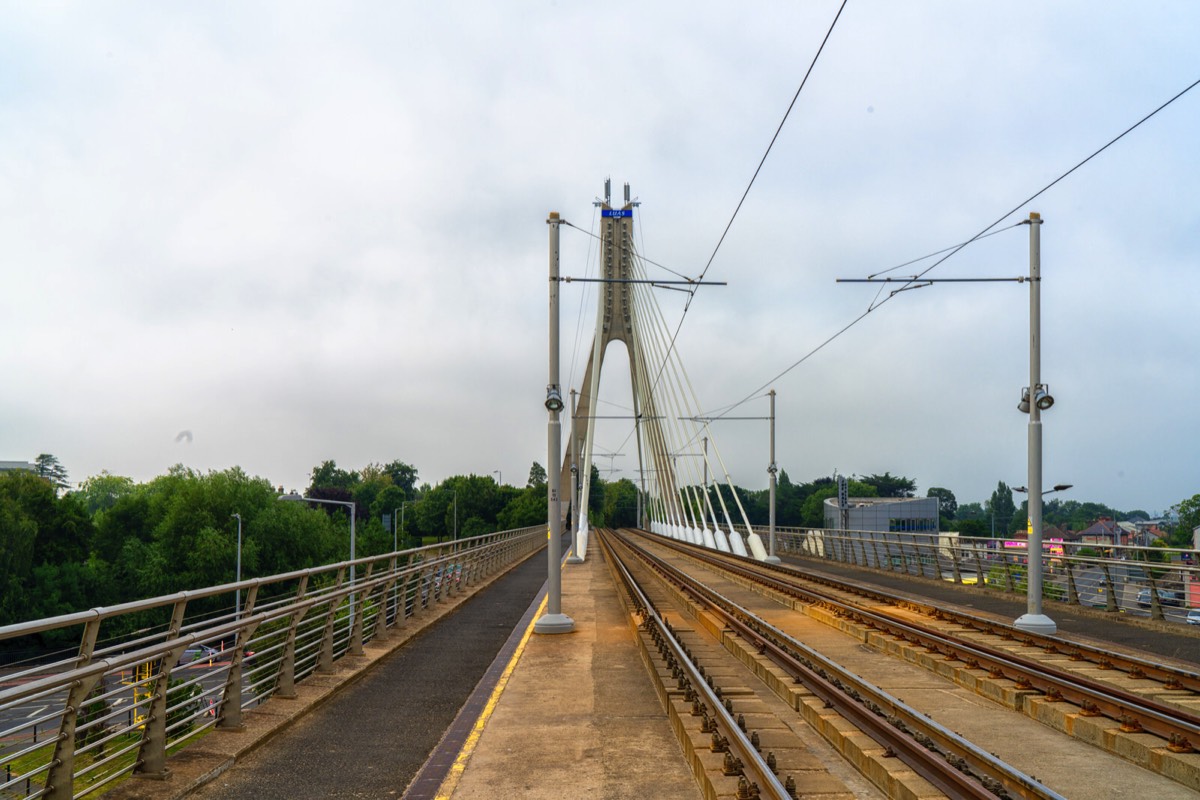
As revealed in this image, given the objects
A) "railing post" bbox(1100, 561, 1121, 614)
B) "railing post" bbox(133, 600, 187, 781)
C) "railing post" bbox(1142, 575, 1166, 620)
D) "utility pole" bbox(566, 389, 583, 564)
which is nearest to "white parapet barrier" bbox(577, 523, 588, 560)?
"utility pole" bbox(566, 389, 583, 564)

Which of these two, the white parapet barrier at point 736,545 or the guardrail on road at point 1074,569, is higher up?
the guardrail on road at point 1074,569

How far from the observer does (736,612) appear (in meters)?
18.1

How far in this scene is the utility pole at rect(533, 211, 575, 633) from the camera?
620 inches

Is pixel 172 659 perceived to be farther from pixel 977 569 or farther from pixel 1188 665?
pixel 977 569

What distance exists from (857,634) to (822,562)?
83.4 ft

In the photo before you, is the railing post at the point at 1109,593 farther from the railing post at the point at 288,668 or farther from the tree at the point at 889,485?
the tree at the point at 889,485

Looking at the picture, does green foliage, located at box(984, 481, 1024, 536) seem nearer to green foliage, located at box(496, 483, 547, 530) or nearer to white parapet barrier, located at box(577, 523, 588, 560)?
green foliage, located at box(496, 483, 547, 530)

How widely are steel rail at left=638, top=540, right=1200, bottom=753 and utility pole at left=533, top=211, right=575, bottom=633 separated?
486cm

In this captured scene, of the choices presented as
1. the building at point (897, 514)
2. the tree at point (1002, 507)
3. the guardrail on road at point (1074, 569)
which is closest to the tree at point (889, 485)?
the tree at point (1002, 507)

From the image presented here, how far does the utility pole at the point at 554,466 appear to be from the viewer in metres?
15.8

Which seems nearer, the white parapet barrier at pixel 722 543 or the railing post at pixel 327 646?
the railing post at pixel 327 646

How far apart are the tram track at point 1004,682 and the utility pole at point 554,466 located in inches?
102

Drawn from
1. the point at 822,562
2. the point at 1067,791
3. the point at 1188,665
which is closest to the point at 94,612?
the point at 1067,791

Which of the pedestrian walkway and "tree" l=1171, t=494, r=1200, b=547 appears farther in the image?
"tree" l=1171, t=494, r=1200, b=547
